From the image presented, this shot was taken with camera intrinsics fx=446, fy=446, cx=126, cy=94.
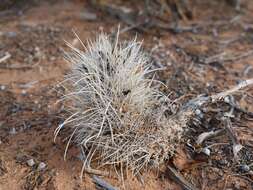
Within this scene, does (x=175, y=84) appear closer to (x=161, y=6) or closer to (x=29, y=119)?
(x=29, y=119)

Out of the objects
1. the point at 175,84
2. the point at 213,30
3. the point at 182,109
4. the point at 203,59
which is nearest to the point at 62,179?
the point at 182,109

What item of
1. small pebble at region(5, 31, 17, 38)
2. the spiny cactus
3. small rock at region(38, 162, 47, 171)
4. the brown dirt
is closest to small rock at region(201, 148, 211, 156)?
the brown dirt

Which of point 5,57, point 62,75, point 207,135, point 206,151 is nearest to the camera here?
point 206,151

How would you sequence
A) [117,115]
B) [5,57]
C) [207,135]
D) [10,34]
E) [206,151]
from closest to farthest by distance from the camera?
[117,115] → [206,151] → [207,135] → [5,57] → [10,34]

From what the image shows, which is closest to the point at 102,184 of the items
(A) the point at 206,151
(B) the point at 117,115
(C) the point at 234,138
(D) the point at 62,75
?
(B) the point at 117,115

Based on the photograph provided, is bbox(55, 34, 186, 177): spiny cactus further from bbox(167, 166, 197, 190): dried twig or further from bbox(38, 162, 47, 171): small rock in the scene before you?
bbox(38, 162, 47, 171): small rock

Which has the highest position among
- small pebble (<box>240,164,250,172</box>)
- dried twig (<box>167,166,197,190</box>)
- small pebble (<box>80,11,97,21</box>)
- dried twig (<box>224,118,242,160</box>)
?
dried twig (<box>224,118,242,160</box>)

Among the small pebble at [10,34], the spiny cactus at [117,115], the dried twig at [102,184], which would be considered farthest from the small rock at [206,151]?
the small pebble at [10,34]

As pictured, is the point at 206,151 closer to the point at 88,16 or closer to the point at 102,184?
the point at 102,184
